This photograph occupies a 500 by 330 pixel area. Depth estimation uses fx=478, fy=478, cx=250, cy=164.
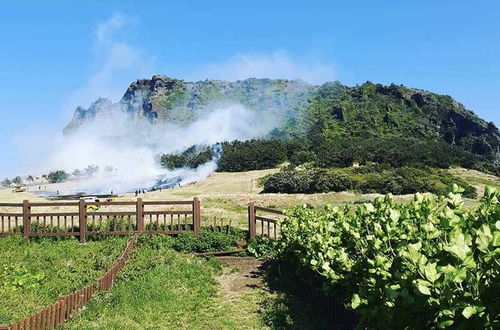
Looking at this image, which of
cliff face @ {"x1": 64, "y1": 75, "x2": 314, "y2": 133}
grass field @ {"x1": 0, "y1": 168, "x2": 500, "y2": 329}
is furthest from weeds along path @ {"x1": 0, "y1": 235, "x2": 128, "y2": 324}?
cliff face @ {"x1": 64, "y1": 75, "x2": 314, "y2": 133}

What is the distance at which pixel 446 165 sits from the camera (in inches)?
1943

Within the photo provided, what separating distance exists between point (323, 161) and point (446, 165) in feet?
43.1

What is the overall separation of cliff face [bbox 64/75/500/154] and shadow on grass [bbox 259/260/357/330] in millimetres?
67501

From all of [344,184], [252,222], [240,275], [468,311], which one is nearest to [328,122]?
[344,184]

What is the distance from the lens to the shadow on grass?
754cm

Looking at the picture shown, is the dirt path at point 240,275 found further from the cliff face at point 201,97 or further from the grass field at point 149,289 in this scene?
the cliff face at point 201,97

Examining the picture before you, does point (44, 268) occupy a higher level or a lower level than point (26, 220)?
lower

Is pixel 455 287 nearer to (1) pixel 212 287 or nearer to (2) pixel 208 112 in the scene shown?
(1) pixel 212 287

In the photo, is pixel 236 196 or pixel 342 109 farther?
pixel 342 109

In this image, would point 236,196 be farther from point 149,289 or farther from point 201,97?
point 201,97

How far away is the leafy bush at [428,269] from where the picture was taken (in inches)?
89.7

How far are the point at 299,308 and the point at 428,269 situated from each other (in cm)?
659

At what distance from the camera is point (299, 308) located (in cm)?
859

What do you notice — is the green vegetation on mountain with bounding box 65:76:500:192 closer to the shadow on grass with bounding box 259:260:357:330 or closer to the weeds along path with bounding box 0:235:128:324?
the weeds along path with bounding box 0:235:128:324
